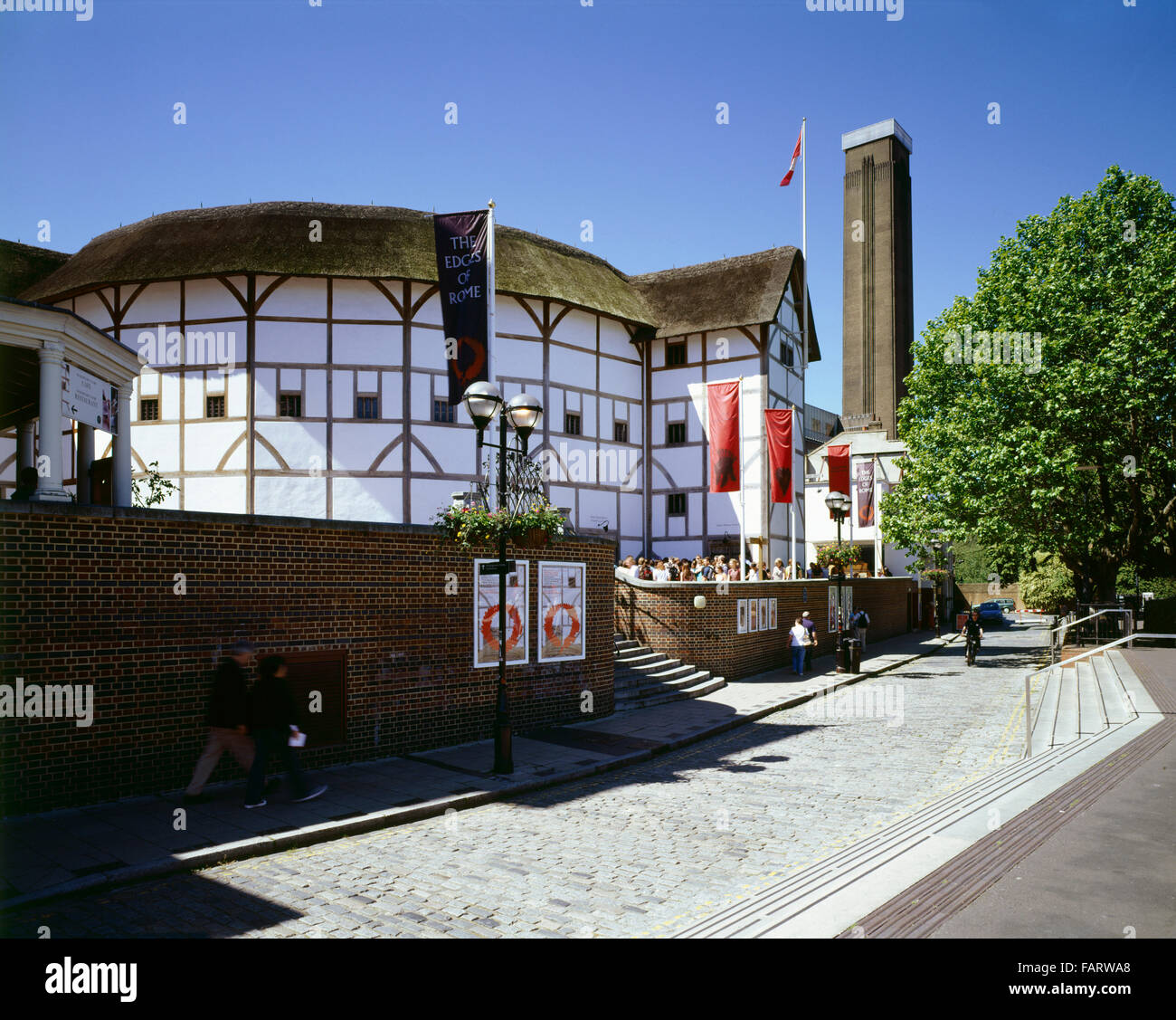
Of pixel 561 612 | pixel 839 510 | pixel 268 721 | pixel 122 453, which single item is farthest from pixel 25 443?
pixel 839 510

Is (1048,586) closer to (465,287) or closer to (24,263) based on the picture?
(465,287)

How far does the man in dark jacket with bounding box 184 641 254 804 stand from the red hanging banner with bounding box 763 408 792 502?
849 inches

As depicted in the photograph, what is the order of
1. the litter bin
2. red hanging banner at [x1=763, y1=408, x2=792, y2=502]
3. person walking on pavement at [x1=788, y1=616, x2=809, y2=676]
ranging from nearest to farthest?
person walking on pavement at [x1=788, y1=616, x2=809, y2=676]
the litter bin
red hanging banner at [x1=763, y1=408, x2=792, y2=502]

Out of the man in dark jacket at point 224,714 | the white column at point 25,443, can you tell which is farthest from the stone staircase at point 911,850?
the white column at point 25,443

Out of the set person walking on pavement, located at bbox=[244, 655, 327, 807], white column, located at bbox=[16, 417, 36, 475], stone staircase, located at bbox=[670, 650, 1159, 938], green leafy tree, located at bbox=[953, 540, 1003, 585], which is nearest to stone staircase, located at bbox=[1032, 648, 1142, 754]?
stone staircase, located at bbox=[670, 650, 1159, 938]

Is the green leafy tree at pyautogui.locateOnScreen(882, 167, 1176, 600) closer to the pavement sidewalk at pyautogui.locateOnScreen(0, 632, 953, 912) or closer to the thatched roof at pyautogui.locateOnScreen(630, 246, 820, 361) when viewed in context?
the thatched roof at pyautogui.locateOnScreen(630, 246, 820, 361)

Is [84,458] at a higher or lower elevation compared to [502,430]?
lower

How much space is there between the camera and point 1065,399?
24.5 metres

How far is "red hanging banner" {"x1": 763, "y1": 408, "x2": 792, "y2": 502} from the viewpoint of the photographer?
2794 cm

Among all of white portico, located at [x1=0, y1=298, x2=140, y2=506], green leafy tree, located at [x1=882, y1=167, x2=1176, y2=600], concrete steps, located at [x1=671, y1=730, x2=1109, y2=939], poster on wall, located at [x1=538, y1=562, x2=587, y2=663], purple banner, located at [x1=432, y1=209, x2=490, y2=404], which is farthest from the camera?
green leafy tree, located at [x1=882, y1=167, x2=1176, y2=600]

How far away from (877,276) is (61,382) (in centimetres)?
7329
